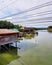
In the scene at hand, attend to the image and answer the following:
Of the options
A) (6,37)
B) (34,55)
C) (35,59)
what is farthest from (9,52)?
(35,59)

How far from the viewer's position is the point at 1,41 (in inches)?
599

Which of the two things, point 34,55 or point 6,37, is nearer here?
point 34,55

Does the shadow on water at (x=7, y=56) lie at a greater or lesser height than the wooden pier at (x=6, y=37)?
lesser

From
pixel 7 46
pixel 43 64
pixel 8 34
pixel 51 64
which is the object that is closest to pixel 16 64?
pixel 43 64

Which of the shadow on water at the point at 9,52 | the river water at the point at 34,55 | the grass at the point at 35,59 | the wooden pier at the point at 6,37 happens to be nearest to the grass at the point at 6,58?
the shadow on water at the point at 9,52

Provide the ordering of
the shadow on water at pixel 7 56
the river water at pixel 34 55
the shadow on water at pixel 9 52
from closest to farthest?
the river water at pixel 34 55
the shadow on water at pixel 7 56
the shadow on water at pixel 9 52

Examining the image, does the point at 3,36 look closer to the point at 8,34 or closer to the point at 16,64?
the point at 8,34

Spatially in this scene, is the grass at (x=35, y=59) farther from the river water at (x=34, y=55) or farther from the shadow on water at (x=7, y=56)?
the shadow on water at (x=7, y=56)

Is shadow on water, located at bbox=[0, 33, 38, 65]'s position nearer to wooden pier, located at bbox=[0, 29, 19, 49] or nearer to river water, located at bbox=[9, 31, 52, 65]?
river water, located at bbox=[9, 31, 52, 65]

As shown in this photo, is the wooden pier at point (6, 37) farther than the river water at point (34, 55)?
Yes

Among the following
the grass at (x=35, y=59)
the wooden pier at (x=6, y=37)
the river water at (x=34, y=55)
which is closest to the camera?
the grass at (x=35, y=59)

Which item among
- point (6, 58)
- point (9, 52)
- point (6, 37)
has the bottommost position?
point (9, 52)

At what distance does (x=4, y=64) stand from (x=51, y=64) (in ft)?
14.7

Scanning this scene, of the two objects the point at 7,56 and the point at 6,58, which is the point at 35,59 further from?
the point at 7,56
